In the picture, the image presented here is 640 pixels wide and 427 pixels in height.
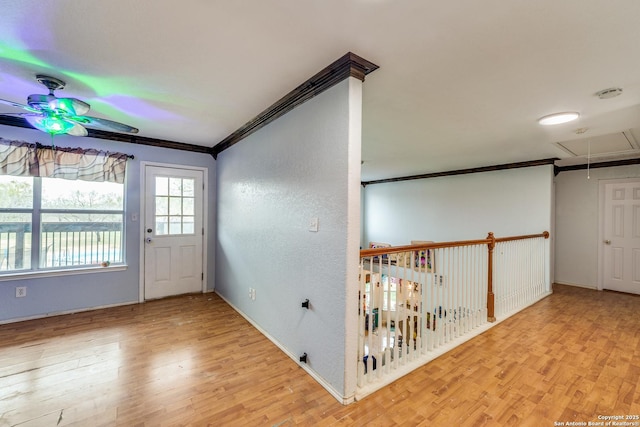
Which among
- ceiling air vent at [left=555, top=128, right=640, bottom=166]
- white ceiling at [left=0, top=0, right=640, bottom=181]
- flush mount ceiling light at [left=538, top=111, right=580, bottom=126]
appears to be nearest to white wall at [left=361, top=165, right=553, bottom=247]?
ceiling air vent at [left=555, top=128, right=640, bottom=166]

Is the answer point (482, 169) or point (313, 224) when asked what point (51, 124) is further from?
point (482, 169)

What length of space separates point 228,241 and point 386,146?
8.63 ft

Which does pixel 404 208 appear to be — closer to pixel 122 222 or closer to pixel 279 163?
pixel 279 163

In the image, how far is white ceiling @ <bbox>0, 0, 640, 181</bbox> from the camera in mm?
1344

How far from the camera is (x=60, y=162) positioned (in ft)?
10.7

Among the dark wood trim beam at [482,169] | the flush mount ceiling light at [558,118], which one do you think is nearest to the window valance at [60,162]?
the flush mount ceiling light at [558,118]

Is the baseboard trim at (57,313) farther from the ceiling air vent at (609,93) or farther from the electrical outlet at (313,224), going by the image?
the ceiling air vent at (609,93)

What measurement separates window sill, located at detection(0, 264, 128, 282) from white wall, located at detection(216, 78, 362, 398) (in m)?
1.75

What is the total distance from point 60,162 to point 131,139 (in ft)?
2.68

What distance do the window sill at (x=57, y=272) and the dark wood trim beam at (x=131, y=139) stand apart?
1710 millimetres

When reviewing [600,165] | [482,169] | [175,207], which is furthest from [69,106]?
[600,165]

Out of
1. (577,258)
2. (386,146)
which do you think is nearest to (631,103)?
(386,146)

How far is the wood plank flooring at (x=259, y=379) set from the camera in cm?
170

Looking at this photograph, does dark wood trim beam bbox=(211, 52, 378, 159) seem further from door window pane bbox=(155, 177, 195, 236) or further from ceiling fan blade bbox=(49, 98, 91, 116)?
door window pane bbox=(155, 177, 195, 236)
